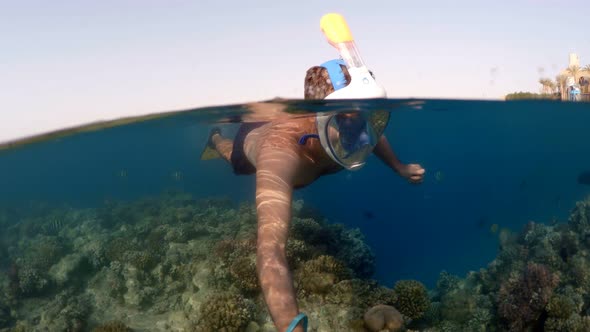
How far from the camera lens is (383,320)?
589cm

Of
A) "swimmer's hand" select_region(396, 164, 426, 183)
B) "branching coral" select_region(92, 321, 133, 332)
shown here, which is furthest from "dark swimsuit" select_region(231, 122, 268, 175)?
"branching coral" select_region(92, 321, 133, 332)

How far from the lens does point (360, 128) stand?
4.87 metres

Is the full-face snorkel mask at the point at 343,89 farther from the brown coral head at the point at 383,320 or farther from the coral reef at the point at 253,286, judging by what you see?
the coral reef at the point at 253,286

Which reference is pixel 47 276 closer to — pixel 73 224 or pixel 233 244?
pixel 233 244

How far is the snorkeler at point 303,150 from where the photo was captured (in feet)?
9.50

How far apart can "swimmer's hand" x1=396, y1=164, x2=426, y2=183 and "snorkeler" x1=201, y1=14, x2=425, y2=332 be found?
3.10 feet

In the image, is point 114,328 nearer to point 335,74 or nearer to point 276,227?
point 276,227

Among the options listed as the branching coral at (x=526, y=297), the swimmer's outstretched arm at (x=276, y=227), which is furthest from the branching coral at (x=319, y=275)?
the swimmer's outstretched arm at (x=276, y=227)

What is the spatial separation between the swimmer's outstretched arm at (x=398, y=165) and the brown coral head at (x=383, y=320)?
2206mm

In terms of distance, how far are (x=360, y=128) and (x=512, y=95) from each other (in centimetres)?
1380

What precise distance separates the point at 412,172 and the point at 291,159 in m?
2.94

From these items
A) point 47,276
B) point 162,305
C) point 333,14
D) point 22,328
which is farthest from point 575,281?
point 47,276

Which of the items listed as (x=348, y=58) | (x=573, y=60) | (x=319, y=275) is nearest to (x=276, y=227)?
(x=348, y=58)

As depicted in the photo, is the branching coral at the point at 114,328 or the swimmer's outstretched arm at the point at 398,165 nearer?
the swimmer's outstretched arm at the point at 398,165
